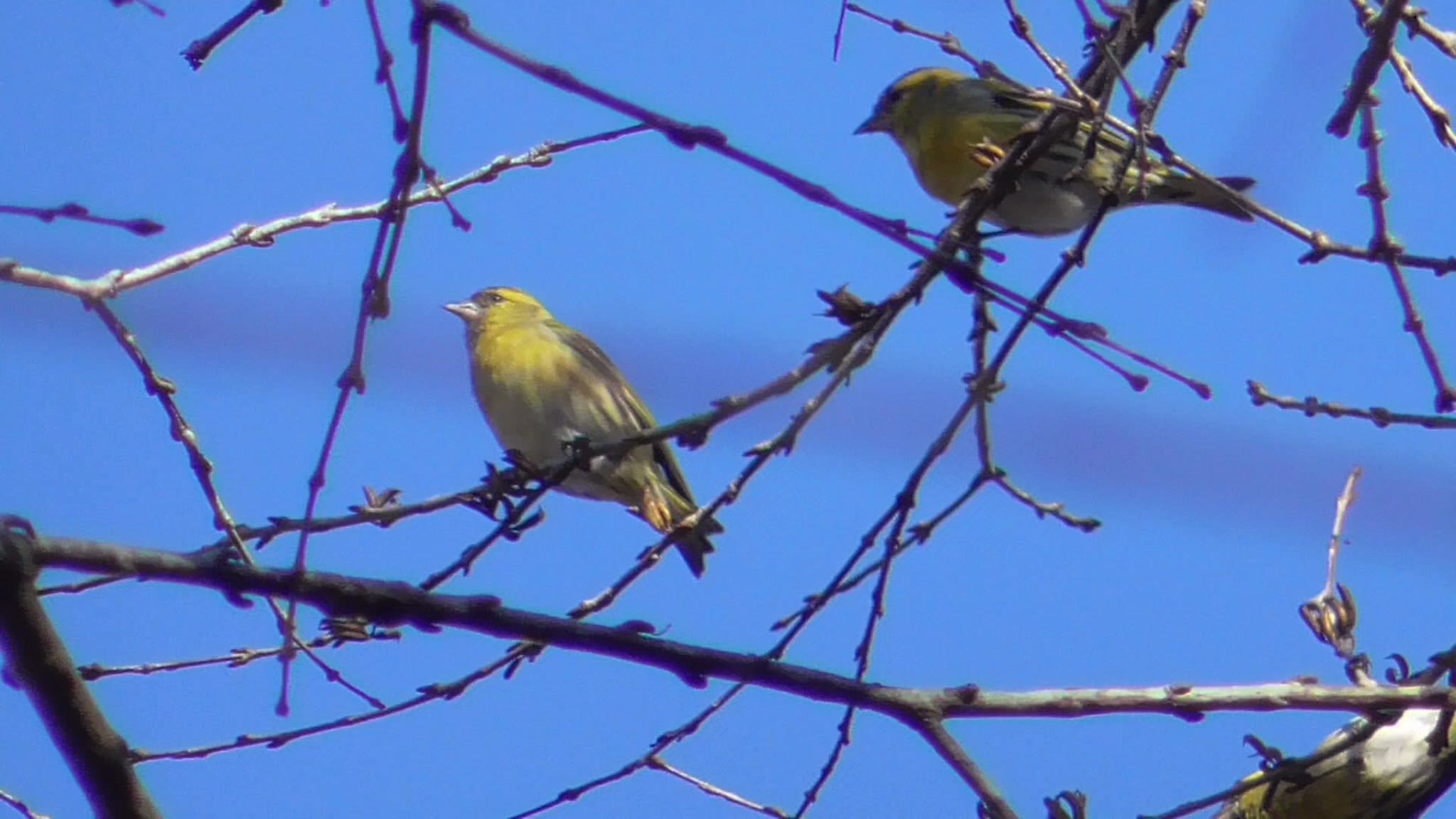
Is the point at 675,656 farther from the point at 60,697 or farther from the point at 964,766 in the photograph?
the point at 60,697

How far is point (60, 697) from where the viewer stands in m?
2.18

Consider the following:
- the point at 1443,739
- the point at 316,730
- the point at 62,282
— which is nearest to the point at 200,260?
the point at 62,282

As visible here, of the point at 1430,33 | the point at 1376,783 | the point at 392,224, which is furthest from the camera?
the point at 1376,783

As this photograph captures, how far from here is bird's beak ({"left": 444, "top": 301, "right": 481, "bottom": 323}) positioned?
7664 millimetres

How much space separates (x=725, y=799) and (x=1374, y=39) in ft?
7.20

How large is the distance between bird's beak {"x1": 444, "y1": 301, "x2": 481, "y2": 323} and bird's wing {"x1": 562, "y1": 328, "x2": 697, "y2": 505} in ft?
2.14

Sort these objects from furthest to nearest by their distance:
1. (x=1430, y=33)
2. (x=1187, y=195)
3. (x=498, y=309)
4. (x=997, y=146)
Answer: (x=498, y=309) < (x=1187, y=195) < (x=997, y=146) < (x=1430, y=33)

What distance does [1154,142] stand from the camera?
3066mm

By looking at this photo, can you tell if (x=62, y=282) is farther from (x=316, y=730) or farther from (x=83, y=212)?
(x=316, y=730)

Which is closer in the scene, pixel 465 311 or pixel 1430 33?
pixel 1430 33

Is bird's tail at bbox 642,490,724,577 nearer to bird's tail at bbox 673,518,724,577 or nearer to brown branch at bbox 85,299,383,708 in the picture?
bird's tail at bbox 673,518,724,577

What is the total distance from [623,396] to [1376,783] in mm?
3280

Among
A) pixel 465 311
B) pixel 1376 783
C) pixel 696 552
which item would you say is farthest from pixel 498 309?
pixel 1376 783

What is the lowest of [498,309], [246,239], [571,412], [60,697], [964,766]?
[964,766]
